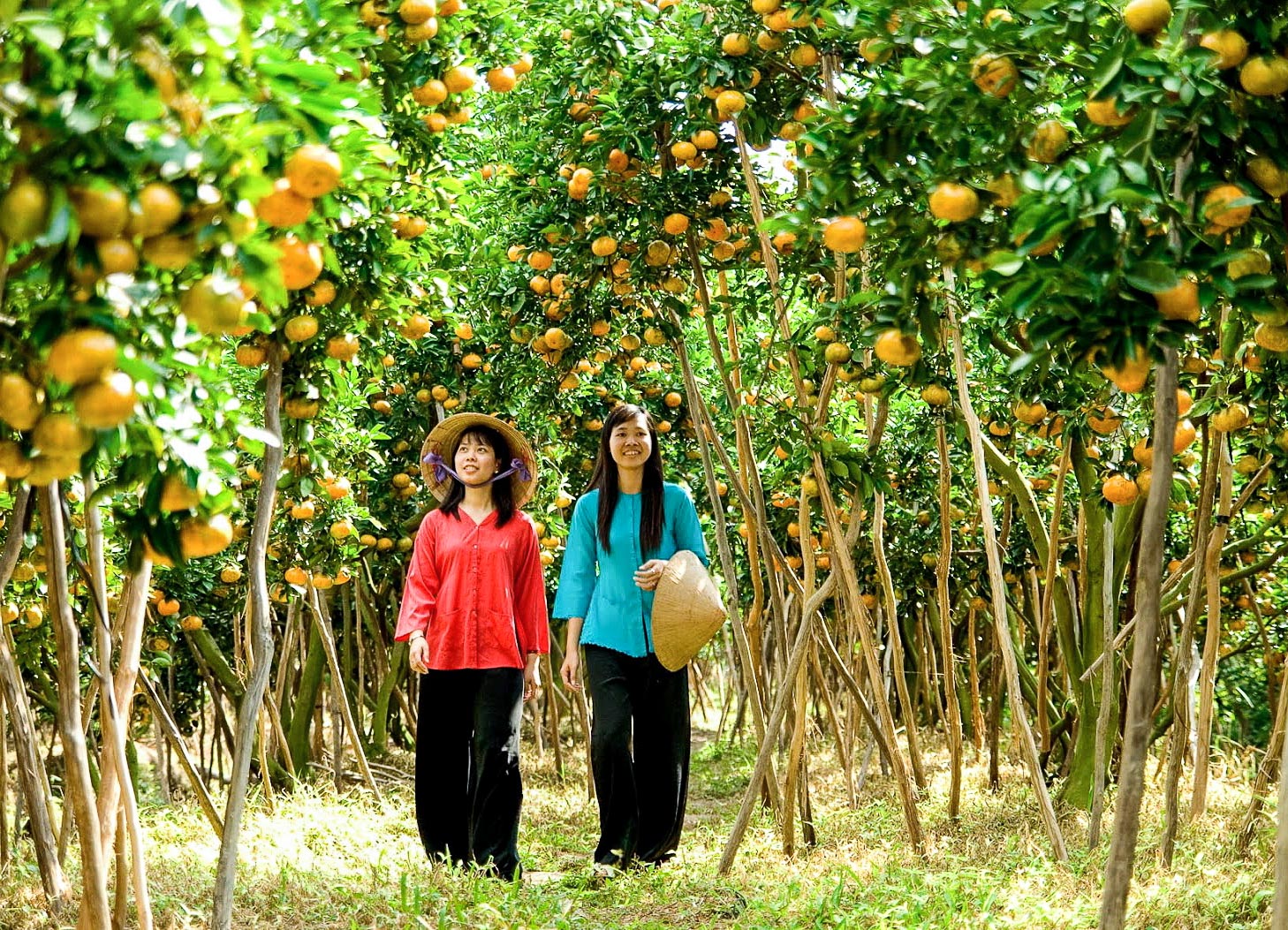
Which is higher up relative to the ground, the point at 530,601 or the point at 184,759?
the point at 530,601

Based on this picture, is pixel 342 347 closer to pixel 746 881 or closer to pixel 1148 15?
pixel 1148 15

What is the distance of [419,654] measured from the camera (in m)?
3.86

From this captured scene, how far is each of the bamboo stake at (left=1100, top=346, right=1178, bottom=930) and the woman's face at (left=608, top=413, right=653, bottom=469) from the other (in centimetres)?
228

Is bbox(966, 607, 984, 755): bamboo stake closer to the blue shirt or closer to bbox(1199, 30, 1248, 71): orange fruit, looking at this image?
the blue shirt

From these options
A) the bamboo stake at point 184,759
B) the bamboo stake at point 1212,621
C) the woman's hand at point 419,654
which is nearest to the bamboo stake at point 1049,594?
the bamboo stake at point 1212,621

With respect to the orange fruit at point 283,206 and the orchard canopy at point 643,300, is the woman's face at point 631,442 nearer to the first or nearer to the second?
the orchard canopy at point 643,300

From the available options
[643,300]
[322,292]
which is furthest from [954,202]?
[643,300]

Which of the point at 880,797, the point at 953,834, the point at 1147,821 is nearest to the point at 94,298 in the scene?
the point at 953,834

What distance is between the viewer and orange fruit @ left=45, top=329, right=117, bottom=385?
125cm

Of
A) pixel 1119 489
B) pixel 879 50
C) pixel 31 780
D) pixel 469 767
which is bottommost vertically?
pixel 469 767

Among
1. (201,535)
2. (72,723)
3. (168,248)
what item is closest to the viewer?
(168,248)

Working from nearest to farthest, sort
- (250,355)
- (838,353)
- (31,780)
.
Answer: (250,355) → (31,780) → (838,353)

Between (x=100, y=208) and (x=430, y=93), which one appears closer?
(x=100, y=208)

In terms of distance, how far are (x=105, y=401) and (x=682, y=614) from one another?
2684 mm
